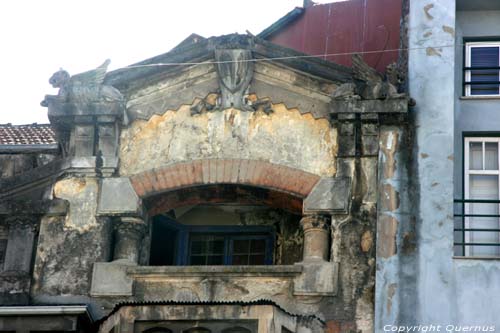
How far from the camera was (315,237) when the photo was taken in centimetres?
2130

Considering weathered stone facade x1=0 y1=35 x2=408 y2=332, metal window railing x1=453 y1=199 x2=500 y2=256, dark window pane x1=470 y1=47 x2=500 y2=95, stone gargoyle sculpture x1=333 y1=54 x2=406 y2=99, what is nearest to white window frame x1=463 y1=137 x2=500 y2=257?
metal window railing x1=453 y1=199 x2=500 y2=256

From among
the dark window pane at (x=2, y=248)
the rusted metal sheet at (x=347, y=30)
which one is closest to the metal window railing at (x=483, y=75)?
the rusted metal sheet at (x=347, y=30)

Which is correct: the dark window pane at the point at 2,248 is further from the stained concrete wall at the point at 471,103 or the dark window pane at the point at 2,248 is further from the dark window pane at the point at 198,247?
the stained concrete wall at the point at 471,103

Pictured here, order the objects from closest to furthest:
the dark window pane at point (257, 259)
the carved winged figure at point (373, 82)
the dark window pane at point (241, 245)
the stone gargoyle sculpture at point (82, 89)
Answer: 1. the carved winged figure at point (373, 82)
2. the stone gargoyle sculpture at point (82, 89)
3. the dark window pane at point (257, 259)
4. the dark window pane at point (241, 245)

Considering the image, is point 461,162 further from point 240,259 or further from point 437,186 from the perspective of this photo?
point 240,259

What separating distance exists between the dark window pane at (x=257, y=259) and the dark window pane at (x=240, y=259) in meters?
0.11

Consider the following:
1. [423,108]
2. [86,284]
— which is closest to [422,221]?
[423,108]

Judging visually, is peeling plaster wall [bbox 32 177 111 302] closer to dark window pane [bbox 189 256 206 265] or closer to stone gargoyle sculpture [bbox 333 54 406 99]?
dark window pane [bbox 189 256 206 265]

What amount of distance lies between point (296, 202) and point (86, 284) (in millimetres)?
3853

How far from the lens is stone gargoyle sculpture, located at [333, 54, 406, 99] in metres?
21.9

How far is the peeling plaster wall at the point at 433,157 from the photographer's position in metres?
20.3

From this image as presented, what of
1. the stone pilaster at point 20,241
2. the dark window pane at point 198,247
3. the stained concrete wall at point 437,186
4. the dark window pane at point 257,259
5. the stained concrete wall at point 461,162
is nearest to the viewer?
the stained concrete wall at point 461,162

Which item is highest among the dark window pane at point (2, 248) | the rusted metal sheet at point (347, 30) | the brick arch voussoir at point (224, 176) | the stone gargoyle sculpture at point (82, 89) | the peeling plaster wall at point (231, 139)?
the rusted metal sheet at point (347, 30)

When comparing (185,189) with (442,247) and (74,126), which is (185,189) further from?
(442,247)
